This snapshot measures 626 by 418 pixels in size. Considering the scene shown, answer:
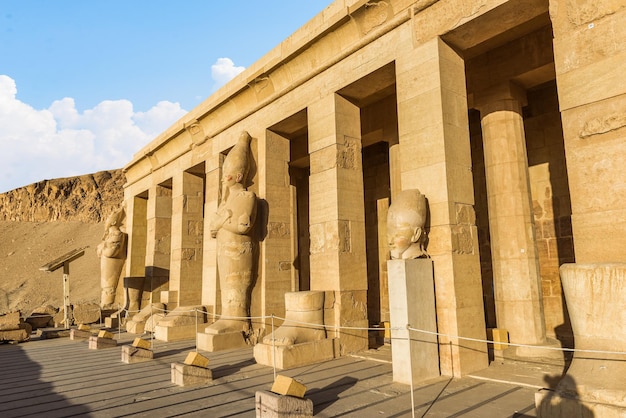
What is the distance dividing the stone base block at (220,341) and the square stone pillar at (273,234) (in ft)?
1.85

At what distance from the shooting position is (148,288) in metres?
13.4

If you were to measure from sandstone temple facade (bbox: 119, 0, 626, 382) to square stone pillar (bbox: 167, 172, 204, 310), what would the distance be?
15.4 inches

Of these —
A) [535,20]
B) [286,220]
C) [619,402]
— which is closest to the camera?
[619,402]

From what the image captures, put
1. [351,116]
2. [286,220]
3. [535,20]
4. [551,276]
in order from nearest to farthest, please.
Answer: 1. [535,20]
2. [351,116]
3. [551,276]
4. [286,220]

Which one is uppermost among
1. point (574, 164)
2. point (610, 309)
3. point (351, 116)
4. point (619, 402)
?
point (351, 116)

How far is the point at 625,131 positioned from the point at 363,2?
4.10 metres

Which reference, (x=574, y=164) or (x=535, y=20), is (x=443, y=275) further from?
(x=535, y=20)

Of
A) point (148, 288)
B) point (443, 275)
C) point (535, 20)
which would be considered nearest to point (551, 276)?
point (443, 275)

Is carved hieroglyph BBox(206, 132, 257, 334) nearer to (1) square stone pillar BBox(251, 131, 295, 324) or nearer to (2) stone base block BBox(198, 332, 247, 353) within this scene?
(2) stone base block BBox(198, 332, 247, 353)

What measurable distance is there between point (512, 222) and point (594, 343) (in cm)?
361

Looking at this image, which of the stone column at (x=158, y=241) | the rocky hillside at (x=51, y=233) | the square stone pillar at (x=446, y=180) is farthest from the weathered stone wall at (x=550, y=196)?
the rocky hillside at (x=51, y=233)

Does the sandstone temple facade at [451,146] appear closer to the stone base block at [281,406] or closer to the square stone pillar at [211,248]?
the square stone pillar at [211,248]

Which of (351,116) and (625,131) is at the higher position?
(351,116)

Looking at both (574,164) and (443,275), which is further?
(443,275)
